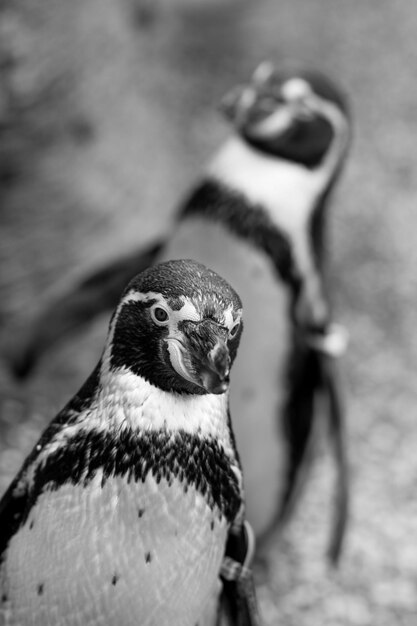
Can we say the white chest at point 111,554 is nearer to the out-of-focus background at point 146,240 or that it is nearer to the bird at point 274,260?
the bird at point 274,260

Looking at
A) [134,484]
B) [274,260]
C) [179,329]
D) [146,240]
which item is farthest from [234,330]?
A: [146,240]

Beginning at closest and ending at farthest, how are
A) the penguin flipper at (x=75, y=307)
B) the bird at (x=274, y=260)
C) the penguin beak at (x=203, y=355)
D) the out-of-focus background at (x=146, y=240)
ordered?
the penguin beak at (x=203, y=355) → the bird at (x=274, y=260) → the penguin flipper at (x=75, y=307) → the out-of-focus background at (x=146, y=240)

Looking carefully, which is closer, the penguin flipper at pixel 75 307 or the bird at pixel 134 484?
the bird at pixel 134 484

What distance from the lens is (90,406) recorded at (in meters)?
1.35

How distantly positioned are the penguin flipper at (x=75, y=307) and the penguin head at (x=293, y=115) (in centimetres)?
41

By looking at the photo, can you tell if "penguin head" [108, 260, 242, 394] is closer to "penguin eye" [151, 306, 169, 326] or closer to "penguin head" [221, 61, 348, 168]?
"penguin eye" [151, 306, 169, 326]

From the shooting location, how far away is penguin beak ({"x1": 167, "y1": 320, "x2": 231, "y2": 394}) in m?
1.20

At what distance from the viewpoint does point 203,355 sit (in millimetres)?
1205

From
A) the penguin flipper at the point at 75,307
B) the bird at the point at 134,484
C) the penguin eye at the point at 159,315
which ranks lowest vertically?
the penguin flipper at the point at 75,307

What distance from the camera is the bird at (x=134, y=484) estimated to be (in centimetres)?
129

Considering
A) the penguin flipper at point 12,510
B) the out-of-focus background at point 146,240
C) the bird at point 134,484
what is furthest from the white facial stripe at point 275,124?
the penguin flipper at point 12,510

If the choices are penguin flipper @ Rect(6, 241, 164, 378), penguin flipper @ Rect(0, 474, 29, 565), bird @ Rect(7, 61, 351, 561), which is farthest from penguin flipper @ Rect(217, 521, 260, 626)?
penguin flipper @ Rect(6, 241, 164, 378)

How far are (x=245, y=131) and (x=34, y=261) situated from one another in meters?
0.91

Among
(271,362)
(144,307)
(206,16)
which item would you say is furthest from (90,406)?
(206,16)
